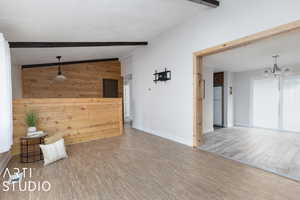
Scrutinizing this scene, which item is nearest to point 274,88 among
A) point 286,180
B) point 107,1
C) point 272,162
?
point 272,162

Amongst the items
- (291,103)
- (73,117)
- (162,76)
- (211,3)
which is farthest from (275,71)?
(73,117)

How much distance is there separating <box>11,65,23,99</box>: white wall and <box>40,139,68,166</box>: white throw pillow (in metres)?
3.98

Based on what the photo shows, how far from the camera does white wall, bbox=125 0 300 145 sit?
2.40 meters

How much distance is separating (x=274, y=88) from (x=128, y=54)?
5.93 meters

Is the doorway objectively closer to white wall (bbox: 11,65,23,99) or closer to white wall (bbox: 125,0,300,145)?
white wall (bbox: 125,0,300,145)

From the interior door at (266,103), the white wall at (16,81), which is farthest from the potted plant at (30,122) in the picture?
the interior door at (266,103)

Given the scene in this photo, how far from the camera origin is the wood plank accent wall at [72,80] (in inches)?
235

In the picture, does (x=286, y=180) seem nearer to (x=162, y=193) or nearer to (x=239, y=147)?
(x=239, y=147)

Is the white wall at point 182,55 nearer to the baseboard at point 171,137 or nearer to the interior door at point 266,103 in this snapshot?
the baseboard at point 171,137

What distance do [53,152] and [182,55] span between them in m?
3.54

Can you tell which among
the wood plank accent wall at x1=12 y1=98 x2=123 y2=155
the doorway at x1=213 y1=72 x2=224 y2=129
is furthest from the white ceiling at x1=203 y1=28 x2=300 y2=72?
the wood plank accent wall at x1=12 y1=98 x2=123 y2=155

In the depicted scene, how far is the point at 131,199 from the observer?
5.92 feet

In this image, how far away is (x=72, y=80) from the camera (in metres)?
6.71

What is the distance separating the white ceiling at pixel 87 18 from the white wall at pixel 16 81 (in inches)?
61.5
